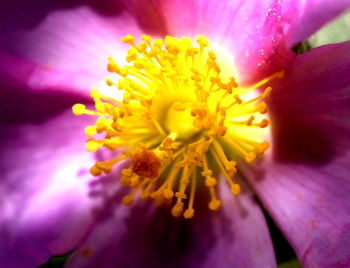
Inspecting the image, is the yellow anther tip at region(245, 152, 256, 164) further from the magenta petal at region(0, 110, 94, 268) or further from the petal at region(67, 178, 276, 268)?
the magenta petal at region(0, 110, 94, 268)

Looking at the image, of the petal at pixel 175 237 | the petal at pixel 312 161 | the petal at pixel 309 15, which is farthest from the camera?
the petal at pixel 175 237

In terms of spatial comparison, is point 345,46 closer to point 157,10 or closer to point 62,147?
point 157,10

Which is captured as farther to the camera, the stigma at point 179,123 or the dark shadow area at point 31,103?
the dark shadow area at point 31,103

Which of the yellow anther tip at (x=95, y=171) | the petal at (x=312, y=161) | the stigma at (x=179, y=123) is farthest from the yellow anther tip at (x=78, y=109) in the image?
the petal at (x=312, y=161)

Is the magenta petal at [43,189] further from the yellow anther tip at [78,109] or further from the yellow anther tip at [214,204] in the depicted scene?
the yellow anther tip at [214,204]

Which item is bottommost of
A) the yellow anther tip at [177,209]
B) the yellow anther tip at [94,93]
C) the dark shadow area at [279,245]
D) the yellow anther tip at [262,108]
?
the dark shadow area at [279,245]

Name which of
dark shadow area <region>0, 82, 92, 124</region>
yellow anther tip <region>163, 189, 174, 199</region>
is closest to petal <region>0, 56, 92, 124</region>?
dark shadow area <region>0, 82, 92, 124</region>

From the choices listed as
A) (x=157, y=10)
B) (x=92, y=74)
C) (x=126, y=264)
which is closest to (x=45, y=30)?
(x=92, y=74)
